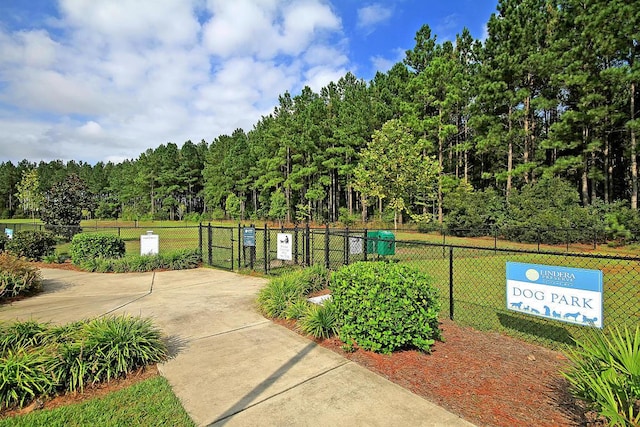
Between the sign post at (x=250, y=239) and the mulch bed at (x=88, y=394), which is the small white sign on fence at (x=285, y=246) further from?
the mulch bed at (x=88, y=394)

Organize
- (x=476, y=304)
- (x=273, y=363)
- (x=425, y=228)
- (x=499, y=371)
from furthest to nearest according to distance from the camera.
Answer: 1. (x=425, y=228)
2. (x=476, y=304)
3. (x=273, y=363)
4. (x=499, y=371)

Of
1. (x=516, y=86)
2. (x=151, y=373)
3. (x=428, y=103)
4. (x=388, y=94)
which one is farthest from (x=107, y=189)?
(x=151, y=373)

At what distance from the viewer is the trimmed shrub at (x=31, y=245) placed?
11227mm

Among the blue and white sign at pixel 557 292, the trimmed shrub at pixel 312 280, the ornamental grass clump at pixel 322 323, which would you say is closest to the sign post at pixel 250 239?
the trimmed shrub at pixel 312 280

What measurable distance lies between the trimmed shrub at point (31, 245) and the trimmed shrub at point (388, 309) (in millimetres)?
12275

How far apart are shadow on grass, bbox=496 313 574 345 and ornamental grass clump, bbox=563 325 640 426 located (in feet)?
6.97

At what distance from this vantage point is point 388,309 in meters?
3.83

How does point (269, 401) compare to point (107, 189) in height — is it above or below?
below

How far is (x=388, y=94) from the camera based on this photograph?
33406mm

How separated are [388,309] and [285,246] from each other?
5.51 m

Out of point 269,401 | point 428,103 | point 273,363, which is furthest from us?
point 428,103

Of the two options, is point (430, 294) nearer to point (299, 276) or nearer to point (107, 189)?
point (299, 276)

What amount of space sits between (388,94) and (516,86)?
469 inches

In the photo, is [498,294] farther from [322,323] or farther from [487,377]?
[322,323]
